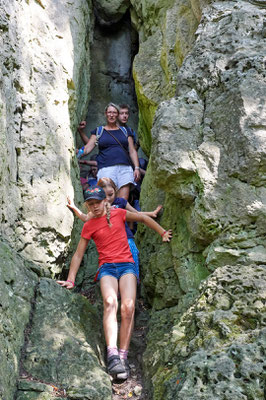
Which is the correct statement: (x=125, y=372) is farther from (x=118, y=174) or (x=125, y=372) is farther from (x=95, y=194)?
(x=118, y=174)

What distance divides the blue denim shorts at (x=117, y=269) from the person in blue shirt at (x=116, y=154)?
1907mm

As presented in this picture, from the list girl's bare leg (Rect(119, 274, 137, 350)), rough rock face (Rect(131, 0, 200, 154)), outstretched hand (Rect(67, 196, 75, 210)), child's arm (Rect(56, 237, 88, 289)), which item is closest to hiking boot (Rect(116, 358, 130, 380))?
girl's bare leg (Rect(119, 274, 137, 350))

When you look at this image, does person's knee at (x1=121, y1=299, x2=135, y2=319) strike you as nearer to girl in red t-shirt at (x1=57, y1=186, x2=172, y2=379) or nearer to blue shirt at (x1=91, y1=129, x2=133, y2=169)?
girl in red t-shirt at (x1=57, y1=186, x2=172, y2=379)

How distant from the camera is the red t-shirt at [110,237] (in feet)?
17.6

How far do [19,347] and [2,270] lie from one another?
2.53 ft

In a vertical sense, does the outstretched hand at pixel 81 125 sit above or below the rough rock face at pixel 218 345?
above

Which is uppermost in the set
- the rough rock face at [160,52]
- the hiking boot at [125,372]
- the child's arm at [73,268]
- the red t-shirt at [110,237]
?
the rough rock face at [160,52]

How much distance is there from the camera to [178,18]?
766 cm

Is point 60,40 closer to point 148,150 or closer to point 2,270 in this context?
point 148,150

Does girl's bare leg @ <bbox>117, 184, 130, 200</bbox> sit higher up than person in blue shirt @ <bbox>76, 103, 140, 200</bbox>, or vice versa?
person in blue shirt @ <bbox>76, 103, 140, 200</bbox>

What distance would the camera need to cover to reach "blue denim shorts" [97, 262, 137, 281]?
527 cm

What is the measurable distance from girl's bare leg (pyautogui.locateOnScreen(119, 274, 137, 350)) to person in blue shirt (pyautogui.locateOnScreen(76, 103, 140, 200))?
211 cm

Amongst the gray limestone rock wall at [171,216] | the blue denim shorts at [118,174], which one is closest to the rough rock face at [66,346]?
the gray limestone rock wall at [171,216]

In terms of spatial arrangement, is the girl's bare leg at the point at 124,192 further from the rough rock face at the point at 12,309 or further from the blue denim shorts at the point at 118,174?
the rough rock face at the point at 12,309
